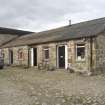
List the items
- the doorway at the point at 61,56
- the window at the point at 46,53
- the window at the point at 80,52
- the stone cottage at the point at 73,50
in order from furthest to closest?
1. the window at the point at 46,53
2. the doorway at the point at 61,56
3. the window at the point at 80,52
4. the stone cottage at the point at 73,50

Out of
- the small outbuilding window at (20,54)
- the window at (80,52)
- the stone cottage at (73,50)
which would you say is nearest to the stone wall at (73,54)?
the stone cottage at (73,50)

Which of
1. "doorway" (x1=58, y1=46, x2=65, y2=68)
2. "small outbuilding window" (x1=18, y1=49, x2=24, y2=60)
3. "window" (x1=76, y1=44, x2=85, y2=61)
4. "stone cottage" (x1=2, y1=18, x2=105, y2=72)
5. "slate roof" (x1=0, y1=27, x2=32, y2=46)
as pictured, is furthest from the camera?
"slate roof" (x1=0, y1=27, x2=32, y2=46)

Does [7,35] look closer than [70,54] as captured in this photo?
No

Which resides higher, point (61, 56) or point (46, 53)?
point (46, 53)

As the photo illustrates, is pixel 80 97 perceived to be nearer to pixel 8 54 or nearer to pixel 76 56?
pixel 76 56

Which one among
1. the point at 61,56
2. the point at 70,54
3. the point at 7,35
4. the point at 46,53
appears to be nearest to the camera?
the point at 70,54

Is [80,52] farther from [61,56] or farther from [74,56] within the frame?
[61,56]

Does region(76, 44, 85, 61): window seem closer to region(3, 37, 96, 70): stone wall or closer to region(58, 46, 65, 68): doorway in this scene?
region(3, 37, 96, 70): stone wall

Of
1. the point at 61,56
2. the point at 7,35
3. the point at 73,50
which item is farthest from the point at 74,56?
the point at 7,35

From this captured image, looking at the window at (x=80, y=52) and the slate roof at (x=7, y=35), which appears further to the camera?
the slate roof at (x=7, y=35)

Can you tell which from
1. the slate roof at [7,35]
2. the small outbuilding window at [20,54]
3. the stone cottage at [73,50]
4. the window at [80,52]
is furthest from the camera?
the slate roof at [7,35]

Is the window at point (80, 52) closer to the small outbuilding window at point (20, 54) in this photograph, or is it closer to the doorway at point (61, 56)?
the doorway at point (61, 56)

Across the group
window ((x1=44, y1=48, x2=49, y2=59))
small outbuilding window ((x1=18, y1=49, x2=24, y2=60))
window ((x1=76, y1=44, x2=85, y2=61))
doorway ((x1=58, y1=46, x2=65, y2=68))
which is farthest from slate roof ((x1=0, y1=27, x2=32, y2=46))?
window ((x1=76, y1=44, x2=85, y2=61))

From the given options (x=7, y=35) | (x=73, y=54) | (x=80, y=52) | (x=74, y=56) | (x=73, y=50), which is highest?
(x=7, y=35)
